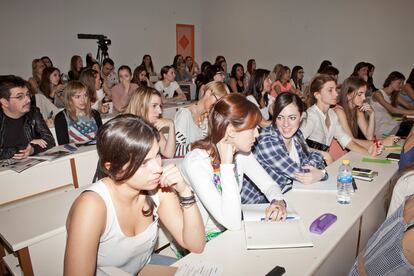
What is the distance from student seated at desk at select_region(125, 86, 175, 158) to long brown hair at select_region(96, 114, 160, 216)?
1.70 meters

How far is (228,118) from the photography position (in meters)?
1.73

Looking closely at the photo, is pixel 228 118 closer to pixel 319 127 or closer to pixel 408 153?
pixel 408 153

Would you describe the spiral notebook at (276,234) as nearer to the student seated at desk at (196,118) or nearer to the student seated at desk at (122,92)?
the student seated at desk at (196,118)

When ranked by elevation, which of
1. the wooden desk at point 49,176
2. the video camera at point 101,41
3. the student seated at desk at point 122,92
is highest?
the video camera at point 101,41

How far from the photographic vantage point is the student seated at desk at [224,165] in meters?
1.59

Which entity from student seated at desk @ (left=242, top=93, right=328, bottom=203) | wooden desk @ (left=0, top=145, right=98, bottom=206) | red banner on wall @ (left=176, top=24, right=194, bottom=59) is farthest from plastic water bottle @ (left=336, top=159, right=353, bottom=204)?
red banner on wall @ (left=176, top=24, right=194, bottom=59)

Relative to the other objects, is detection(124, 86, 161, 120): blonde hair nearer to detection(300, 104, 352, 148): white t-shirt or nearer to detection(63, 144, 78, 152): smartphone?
detection(63, 144, 78, 152): smartphone

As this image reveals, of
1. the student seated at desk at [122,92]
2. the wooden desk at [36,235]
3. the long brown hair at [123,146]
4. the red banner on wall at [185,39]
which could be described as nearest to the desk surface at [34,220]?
the wooden desk at [36,235]

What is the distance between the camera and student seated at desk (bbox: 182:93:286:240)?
159 centimetres

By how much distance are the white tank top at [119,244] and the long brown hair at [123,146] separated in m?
0.11

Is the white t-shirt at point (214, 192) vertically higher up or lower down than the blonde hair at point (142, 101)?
lower down

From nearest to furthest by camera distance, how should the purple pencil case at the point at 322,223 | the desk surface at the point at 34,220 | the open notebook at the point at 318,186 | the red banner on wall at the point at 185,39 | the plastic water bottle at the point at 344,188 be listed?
the purple pencil case at the point at 322,223
the desk surface at the point at 34,220
the plastic water bottle at the point at 344,188
the open notebook at the point at 318,186
the red banner on wall at the point at 185,39

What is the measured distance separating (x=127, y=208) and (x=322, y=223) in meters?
0.95

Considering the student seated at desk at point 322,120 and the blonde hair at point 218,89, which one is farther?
the blonde hair at point 218,89
